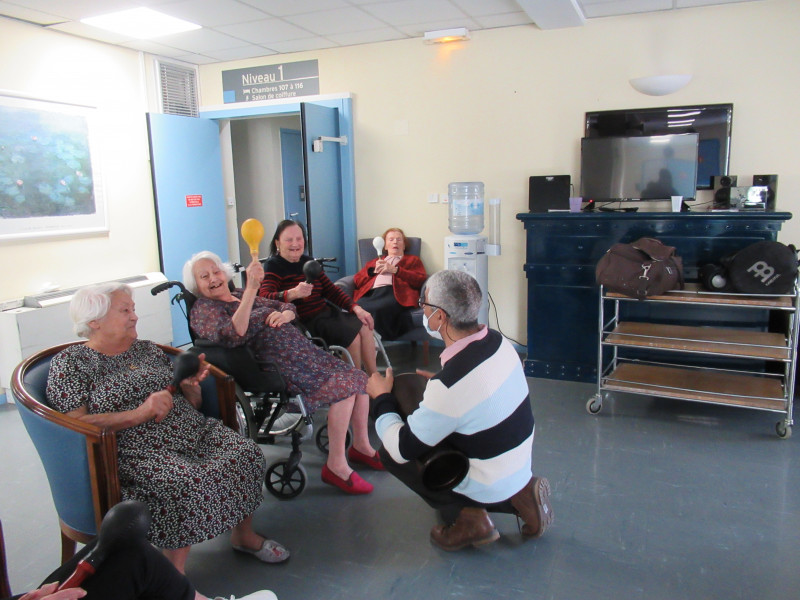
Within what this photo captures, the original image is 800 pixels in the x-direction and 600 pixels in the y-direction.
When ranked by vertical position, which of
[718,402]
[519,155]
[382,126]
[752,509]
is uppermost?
[382,126]

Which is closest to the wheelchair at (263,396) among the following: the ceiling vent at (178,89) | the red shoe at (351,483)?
the red shoe at (351,483)

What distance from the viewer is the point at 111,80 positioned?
4820mm

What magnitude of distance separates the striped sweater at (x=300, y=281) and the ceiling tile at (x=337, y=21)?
172 cm

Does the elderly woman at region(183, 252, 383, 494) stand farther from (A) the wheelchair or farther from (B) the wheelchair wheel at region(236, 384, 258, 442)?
(B) the wheelchair wheel at region(236, 384, 258, 442)

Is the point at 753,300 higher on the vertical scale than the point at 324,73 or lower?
lower

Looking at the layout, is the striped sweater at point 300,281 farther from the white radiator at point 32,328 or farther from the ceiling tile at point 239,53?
the ceiling tile at point 239,53

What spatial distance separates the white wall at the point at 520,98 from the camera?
3.92 metres

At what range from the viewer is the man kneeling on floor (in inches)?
77.9

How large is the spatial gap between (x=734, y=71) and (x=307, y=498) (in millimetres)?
3727

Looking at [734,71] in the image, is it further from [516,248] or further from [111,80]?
[111,80]

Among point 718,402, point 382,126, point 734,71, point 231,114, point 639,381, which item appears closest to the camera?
point 718,402

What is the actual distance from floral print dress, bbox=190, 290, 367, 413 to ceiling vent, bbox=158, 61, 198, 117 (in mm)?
3162

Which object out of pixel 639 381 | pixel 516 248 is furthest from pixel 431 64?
pixel 639 381

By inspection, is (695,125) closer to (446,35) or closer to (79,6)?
(446,35)
